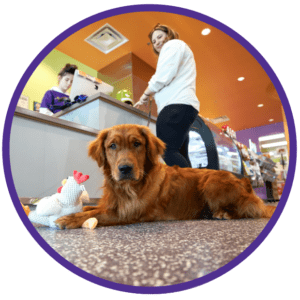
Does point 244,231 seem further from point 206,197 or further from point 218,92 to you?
point 218,92

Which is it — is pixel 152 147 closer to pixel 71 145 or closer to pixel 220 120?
pixel 71 145

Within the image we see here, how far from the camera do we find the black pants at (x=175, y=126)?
1.66 meters

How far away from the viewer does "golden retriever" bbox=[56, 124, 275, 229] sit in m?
1.28

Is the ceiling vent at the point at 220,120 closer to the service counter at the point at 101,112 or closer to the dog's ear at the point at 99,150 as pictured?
→ the service counter at the point at 101,112

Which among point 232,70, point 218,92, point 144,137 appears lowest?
point 144,137

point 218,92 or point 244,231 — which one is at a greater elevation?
point 218,92

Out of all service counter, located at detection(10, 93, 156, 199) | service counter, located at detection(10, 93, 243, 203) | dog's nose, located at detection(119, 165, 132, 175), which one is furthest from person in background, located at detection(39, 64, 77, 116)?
dog's nose, located at detection(119, 165, 132, 175)

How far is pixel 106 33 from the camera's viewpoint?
1660 mm

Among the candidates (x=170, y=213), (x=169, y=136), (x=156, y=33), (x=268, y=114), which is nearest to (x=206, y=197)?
(x=170, y=213)

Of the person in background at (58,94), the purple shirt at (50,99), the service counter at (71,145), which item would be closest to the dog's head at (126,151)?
the service counter at (71,145)

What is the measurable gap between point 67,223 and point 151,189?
52cm

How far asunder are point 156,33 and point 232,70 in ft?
2.35

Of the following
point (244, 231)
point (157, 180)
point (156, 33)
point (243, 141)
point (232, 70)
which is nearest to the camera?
point (244, 231)

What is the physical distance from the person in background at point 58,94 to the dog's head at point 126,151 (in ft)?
4.69
